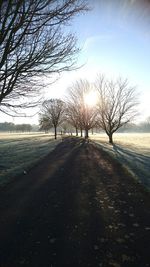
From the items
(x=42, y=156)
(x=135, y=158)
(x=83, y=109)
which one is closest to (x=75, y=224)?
(x=42, y=156)

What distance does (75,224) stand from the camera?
4.61 metres

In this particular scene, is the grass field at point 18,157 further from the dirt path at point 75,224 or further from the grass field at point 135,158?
the grass field at point 135,158

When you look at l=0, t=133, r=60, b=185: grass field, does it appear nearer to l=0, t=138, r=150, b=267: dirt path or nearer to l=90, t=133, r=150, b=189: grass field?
l=0, t=138, r=150, b=267: dirt path

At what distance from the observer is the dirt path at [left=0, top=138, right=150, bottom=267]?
346cm

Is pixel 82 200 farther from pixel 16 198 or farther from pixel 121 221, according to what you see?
pixel 16 198

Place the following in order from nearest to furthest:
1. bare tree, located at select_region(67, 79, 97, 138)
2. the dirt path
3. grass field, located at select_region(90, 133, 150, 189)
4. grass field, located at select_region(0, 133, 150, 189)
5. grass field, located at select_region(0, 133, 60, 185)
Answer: the dirt path → grass field, located at select_region(90, 133, 150, 189) → grass field, located at select_region(0, 133, 150, 189) → grass field, located at select_region(0, 133, 60, 185) → bare tree, located at select_region(67, 79, 97, 138)

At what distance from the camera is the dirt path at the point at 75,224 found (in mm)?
3463

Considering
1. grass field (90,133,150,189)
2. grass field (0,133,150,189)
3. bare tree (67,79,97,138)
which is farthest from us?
bare tree (67,79,97,138)

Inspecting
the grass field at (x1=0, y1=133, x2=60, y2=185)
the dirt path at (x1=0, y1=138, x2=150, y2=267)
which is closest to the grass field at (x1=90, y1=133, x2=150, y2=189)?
the dirt path at (x1=0, y1=138, x2=150, y2=267)

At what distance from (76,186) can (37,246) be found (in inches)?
156

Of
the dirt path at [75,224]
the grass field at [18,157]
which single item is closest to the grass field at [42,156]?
the grass field at [18,157]

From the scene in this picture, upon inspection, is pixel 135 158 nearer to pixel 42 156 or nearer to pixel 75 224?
pixel 42 156

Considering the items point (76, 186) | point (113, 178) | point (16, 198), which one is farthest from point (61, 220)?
point (113, 178)

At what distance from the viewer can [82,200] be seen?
616 centimetres
